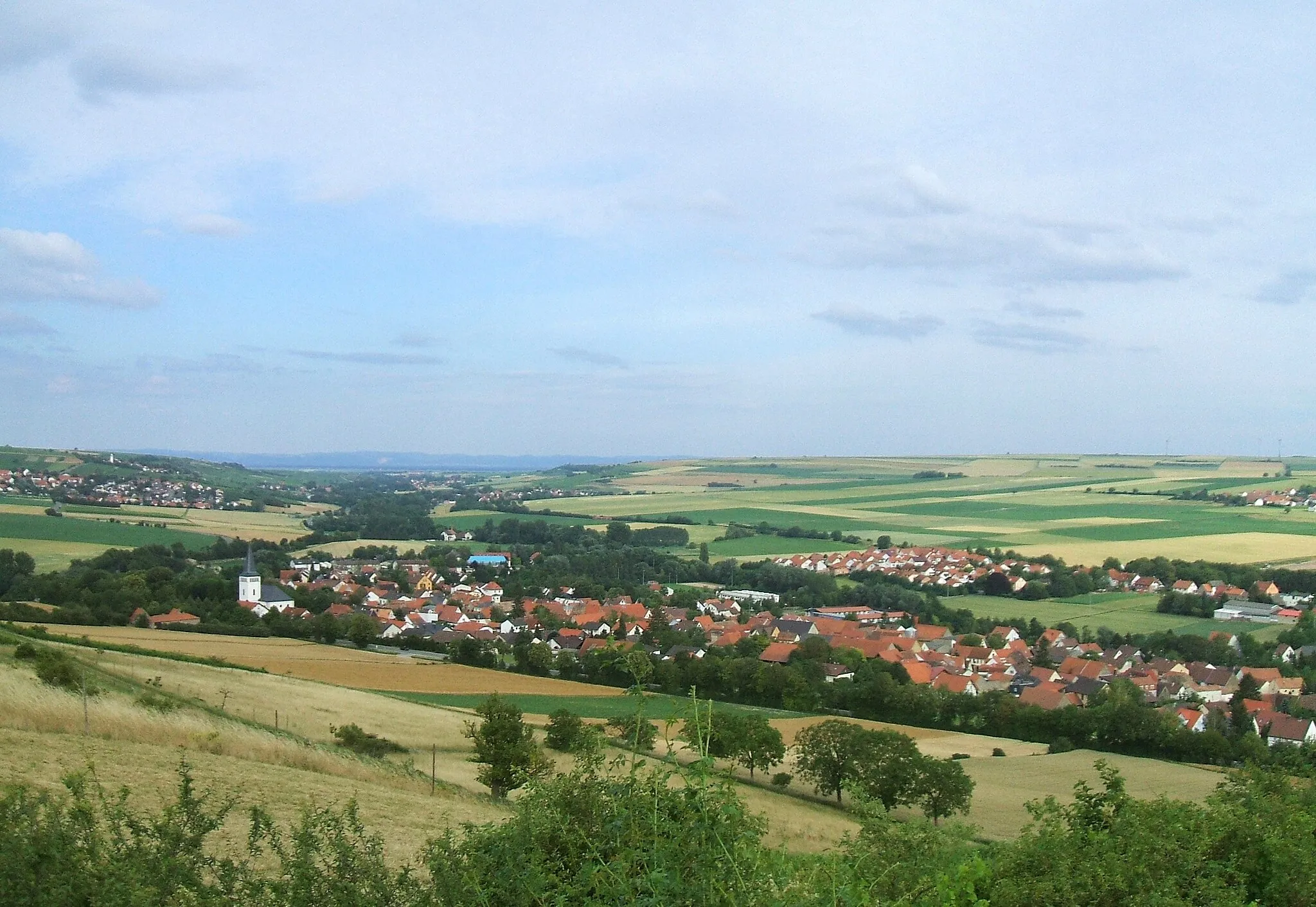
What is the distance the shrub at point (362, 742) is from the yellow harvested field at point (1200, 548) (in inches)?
2346

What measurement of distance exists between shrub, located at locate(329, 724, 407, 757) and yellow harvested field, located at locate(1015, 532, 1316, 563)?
5958 centimetres

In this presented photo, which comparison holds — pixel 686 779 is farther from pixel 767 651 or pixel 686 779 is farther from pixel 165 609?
pixel 165 609

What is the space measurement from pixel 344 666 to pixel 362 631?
34.2 ft

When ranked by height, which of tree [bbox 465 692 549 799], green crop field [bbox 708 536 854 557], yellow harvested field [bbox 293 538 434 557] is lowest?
yellow harvested field [bbox 293 538 434 557]

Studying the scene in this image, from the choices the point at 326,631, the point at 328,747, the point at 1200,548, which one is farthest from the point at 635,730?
the point at 1200,548

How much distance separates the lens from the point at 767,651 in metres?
45.9

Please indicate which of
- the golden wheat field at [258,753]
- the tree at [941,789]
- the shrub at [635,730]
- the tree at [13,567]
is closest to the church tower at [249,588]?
the tree at [13,567]

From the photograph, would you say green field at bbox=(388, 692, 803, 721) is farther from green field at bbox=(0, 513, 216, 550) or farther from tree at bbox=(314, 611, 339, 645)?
green field at bbox=(0, 513, 216, 550)

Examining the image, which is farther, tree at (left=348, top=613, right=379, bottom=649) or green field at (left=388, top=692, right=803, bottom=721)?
tree at (left=348, top=613, right=379, bottom=649)

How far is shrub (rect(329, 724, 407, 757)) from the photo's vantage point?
22000mm

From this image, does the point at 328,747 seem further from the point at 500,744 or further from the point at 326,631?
the point at 326,631

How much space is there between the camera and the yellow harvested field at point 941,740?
30625mm

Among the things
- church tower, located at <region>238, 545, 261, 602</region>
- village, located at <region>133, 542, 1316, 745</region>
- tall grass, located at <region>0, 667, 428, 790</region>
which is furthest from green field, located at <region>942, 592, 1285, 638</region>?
tall grass, located at <region>0, 667, 428, 790</region>

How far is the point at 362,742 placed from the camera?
73.2 ft
